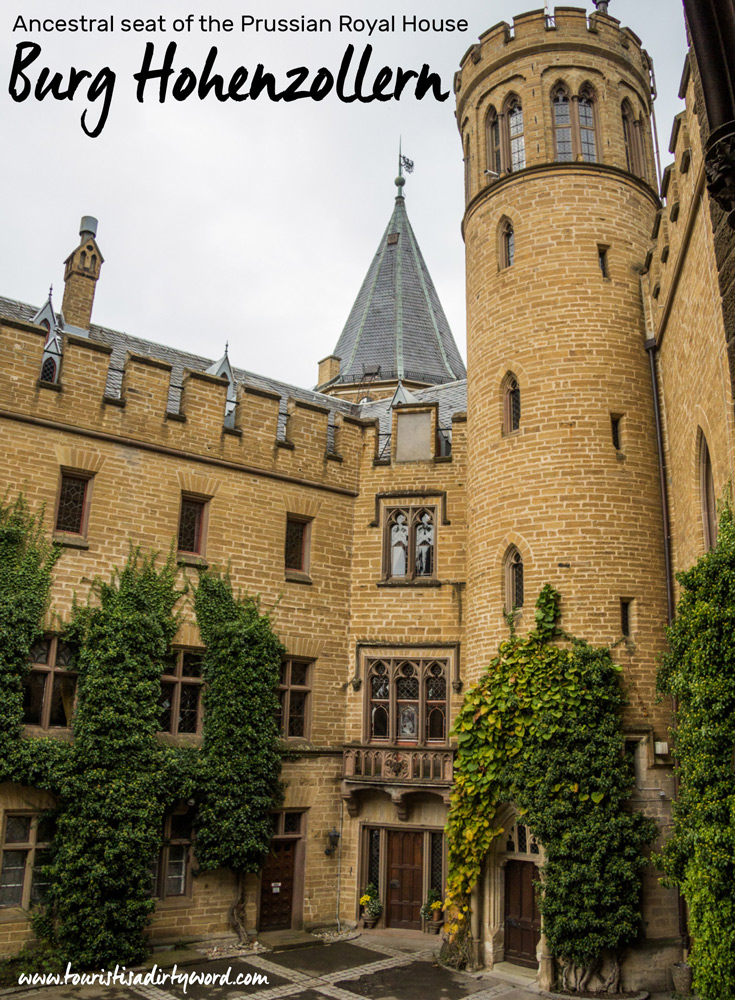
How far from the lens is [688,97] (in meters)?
10.2

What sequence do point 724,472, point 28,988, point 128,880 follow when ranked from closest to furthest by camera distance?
point 724,472 < point 28,988 < point 128,880

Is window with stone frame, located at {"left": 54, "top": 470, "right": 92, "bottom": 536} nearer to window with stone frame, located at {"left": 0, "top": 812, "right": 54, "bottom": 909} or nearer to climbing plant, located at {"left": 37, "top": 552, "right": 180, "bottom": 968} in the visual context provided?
climbing plant, located at {"left": 37, "top": 552, "right": 180, "bottom": 968}

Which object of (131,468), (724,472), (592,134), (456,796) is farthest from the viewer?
(592,134)

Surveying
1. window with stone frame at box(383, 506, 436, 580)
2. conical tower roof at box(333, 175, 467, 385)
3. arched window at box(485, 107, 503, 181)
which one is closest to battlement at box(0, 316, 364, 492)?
window with stone frame at box(383, 506, 436, 580)

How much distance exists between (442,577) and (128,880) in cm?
711

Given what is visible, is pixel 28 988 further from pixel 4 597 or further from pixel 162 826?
pixel 4 597

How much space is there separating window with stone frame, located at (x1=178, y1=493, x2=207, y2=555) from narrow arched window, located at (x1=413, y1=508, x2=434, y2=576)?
13.0 feet

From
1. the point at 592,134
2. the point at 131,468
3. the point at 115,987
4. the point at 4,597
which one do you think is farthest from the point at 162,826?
the point at 592,134

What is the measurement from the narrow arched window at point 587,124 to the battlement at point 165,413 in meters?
6.61

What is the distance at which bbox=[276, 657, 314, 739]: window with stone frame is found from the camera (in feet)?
50.0

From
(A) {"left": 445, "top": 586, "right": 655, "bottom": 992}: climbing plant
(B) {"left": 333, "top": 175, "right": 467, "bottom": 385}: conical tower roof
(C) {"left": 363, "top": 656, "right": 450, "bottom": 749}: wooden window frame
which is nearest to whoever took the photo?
(A) {"left": 445, "top": 586, "right": 655, "bottom": 992}: climbing plant

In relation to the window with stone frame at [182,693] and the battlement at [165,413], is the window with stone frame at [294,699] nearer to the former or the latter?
the window with stone frame at [182,693]

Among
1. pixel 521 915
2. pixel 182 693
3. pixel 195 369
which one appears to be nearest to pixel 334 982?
pixel 521 915

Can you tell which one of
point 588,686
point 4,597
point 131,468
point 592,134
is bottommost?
point 588,686
